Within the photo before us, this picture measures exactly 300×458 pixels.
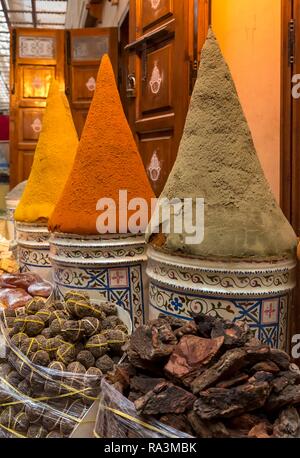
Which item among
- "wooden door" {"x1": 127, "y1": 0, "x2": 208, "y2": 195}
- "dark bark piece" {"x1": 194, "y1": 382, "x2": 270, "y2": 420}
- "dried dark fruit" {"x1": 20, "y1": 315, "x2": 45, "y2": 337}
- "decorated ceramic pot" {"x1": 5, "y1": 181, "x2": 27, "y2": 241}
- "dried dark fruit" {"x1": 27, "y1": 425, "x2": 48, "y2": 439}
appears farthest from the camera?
"decorated ceramic pot" {"x1": 5, "y1": 181, "x2": 27, "y2": 241}

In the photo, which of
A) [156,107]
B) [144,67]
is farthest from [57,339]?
[144,67]

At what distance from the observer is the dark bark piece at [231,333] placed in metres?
0.88

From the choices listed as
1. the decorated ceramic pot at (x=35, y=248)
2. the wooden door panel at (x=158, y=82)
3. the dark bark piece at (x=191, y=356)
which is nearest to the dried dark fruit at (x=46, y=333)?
the dark bark piece at (x=191, y=356)

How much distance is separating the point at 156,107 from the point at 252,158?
1.08m

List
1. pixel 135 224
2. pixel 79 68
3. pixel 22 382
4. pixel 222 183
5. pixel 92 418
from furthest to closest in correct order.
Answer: pixel 79 68 < pixel 135 224 < pixel 222 183 < pixel 22 382 < pixel 92 418

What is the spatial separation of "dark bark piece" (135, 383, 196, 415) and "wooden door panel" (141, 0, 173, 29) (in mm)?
1808

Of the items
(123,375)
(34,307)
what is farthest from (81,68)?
(123,375)

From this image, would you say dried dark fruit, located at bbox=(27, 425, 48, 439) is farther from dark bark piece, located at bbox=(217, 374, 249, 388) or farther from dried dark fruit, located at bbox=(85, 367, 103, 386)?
dark bark piece, located at bbox=(217, 374, 249, 388)

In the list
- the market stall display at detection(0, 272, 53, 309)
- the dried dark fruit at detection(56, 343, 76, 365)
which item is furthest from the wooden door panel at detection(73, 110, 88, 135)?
the dried dark fruit at detection(56, 343, 76, 365)

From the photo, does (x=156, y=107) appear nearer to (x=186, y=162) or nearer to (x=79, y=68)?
(x=186, y=162)

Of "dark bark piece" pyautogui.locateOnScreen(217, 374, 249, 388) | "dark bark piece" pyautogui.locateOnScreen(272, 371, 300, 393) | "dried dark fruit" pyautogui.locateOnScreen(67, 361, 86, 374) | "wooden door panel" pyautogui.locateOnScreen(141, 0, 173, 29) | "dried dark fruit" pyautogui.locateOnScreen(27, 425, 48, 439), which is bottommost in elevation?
"dried dark fruit" pyautogui.locateOnScreen(27, 425, 48, 439)

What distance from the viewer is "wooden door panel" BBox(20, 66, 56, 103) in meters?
4.37

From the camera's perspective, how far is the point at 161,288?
132cm

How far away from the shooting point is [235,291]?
3.97ft
